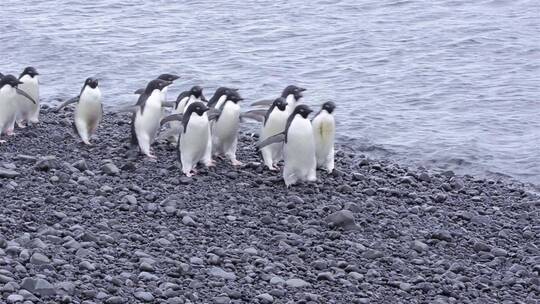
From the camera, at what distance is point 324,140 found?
1174 centimetres

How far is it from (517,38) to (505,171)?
10033 millimetres

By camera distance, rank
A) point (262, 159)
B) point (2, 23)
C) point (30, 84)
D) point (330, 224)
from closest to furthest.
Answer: point (330, 224), point (262, 159), point (30, 84), point (2, 23)

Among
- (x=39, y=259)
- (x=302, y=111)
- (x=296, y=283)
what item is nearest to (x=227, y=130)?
(x=302, y=111)

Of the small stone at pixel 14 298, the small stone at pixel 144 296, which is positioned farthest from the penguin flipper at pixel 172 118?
the small stone at pixel 14 298

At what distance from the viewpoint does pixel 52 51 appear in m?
22.0

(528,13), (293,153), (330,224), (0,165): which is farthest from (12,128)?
(528,13)

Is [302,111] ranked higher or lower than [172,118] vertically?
higher

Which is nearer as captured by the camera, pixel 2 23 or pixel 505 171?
pixel 505 171

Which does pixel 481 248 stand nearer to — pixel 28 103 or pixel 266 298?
pixel 266 298

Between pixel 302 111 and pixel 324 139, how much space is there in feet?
1.77

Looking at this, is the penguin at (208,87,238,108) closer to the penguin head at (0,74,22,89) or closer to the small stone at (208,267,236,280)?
the penguin head at (0,74,22,89)

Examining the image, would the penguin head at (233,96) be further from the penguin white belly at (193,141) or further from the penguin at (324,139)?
the penguin at (324,139)

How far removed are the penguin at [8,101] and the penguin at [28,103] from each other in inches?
Result: 14.4

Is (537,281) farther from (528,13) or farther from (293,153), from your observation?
(528,13)
